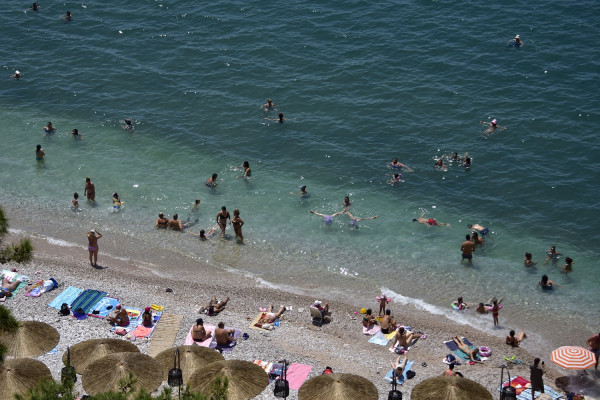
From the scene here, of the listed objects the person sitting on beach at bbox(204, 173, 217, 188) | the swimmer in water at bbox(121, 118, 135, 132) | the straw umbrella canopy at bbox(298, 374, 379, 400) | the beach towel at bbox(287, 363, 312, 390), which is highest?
the swimmer in water at bbox(121, 118, 135, 132)

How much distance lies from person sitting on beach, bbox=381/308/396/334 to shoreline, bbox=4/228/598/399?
2.80 feet

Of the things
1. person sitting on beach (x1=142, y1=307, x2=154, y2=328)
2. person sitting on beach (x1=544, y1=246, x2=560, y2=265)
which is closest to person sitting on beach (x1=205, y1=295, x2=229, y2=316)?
person sitting on beach (x1=142, y1=307, x2=154, y2=328)

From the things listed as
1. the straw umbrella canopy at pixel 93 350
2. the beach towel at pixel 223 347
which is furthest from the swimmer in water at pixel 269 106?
the straw umbrella canopy at pixel 93 350

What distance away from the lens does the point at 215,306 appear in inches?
1143

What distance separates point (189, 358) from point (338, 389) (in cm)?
462

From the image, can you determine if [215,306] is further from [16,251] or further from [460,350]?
[16,251]

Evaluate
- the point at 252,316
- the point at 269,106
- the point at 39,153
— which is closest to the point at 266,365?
the point at 252,316

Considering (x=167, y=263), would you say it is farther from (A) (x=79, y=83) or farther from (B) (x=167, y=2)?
(B) (x=167, y=2)

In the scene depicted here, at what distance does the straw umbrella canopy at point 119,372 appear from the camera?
21.8 metres

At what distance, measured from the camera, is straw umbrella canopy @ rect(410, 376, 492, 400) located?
21703mm

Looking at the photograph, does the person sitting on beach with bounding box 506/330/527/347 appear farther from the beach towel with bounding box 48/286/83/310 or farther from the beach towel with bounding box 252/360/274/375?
the beach towel with bounding box 48/286/83/310

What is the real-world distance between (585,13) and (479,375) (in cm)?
2988

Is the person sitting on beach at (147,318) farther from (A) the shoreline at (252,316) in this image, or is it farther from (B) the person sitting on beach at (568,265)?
(B) the person sitting on beach at (568,265)

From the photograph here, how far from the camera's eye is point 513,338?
91.2 ft
